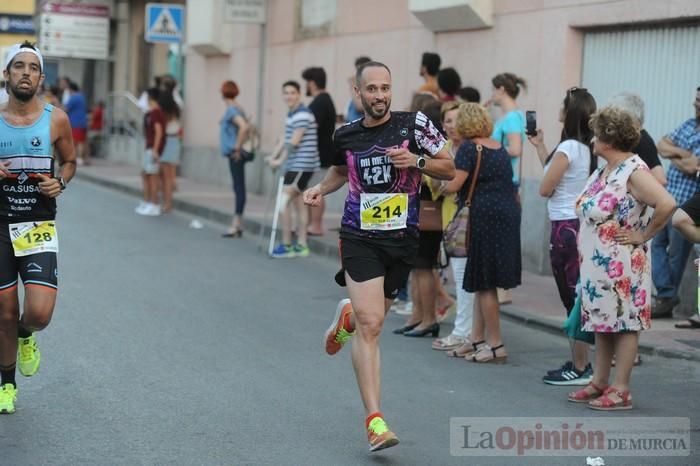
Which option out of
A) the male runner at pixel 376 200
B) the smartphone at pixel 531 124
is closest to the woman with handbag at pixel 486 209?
the smartphone at pixel 531 124

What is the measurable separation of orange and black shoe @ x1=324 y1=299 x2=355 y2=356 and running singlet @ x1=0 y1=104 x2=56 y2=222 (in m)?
1.67


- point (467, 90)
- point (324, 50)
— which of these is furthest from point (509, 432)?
point (324, 50)

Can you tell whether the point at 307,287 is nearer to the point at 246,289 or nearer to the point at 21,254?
the point at 246,289

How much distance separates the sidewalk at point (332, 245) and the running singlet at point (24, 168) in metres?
4.82

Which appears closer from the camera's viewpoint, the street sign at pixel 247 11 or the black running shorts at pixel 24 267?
the black running shorts at pixel 24 267

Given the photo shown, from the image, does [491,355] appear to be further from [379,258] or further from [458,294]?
[379,258]

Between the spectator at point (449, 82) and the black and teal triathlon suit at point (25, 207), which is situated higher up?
the spectator at point (449, 82)

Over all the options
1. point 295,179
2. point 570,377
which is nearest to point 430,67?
point 295,179

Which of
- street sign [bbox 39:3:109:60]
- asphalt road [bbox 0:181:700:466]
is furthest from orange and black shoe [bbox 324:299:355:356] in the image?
street sign [bbox 39:3:109:60]

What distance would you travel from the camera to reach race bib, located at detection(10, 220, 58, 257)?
22.5 ft

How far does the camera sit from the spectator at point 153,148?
1855 cm

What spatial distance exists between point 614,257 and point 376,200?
1690 mm

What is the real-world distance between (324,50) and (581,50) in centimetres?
736

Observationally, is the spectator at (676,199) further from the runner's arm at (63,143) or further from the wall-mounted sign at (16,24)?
the wall-mounted sign at (16,24)
